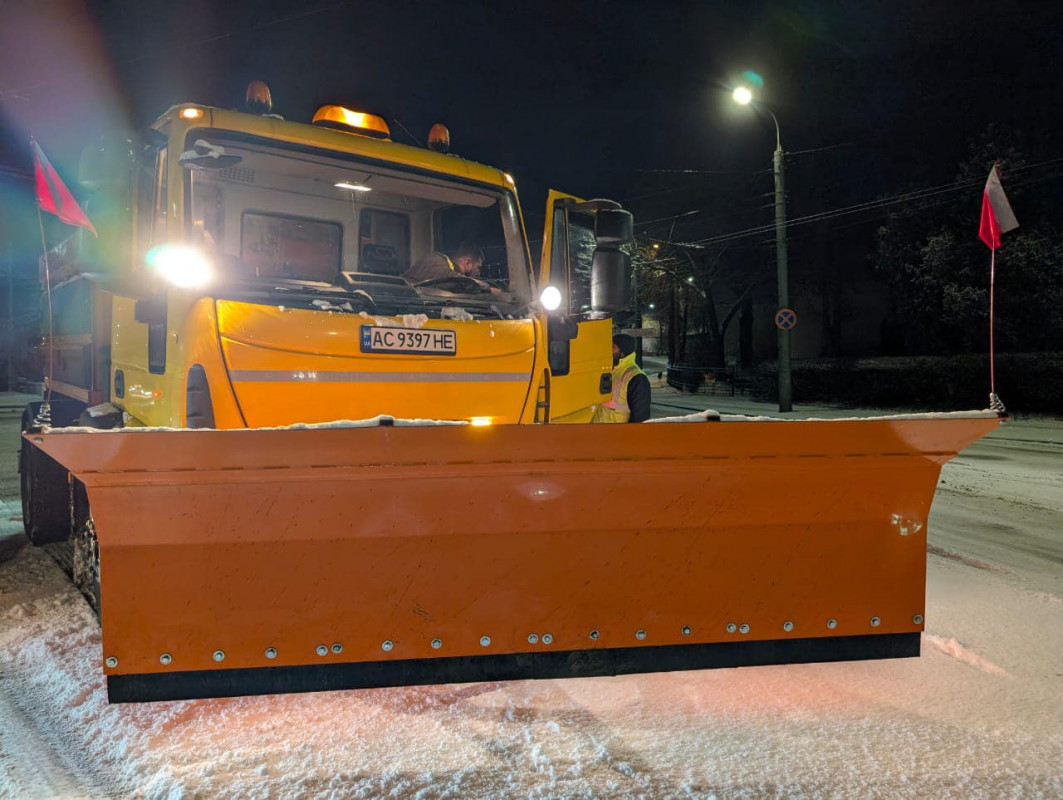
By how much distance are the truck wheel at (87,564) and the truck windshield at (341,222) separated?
1.55 metres

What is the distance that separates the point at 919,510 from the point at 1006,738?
0.87 meters

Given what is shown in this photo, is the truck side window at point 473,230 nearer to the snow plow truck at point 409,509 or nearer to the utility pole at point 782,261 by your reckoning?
the snow plow truck at point 409,509

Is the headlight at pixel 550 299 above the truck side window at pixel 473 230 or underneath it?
underneath

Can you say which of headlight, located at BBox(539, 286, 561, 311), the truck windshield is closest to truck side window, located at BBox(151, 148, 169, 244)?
the truck windshield

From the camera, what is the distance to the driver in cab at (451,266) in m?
4.59

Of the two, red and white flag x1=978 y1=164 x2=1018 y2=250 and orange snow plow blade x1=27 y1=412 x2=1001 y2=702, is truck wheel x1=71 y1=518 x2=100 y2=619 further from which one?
red and white flag x1=978 y1=164 x2=1018 y2=250

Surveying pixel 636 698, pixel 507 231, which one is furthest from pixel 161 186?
pixel 636 698

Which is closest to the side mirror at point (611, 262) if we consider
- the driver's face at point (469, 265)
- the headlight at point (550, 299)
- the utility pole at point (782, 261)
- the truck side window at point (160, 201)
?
the headlight at point (550, 299)

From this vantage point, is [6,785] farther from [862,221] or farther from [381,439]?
[862,221]

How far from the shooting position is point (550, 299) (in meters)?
4.62

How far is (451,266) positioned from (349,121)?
109 centimetres

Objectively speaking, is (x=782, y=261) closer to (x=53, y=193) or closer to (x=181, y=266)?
(x=53, y=193)

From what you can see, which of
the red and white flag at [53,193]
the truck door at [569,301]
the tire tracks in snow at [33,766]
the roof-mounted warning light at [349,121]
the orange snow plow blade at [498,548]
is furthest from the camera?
the roof-mounted warning light at [349,121]

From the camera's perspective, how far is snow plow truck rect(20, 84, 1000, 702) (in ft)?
8.96
